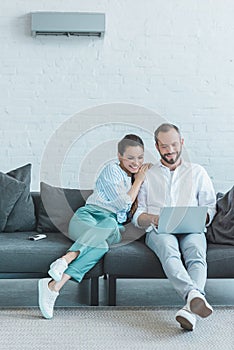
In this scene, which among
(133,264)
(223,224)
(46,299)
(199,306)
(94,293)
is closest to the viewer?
(199,306)

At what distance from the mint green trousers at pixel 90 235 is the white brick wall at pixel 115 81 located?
1.22 metres

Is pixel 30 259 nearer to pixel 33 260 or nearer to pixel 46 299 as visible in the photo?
pixel 33 260

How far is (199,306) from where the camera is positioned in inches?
131

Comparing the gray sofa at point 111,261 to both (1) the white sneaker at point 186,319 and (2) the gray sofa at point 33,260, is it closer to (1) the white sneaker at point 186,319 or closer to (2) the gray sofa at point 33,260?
(2) the gray sofa at point 33,260

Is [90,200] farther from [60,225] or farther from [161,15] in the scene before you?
[161,15]

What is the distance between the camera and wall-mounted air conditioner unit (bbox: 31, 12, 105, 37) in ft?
16.6

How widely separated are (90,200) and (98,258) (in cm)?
50

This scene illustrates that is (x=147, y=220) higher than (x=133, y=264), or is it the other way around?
(x=147, y=220)

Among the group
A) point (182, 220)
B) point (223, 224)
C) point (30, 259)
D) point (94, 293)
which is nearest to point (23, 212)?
point (30, 259)

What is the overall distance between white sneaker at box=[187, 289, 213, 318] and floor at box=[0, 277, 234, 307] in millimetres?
657

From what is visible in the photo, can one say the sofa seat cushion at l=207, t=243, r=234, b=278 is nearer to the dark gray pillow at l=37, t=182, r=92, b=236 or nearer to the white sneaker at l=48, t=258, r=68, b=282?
the white sneaker at l=48, t=258, r=68, b=282

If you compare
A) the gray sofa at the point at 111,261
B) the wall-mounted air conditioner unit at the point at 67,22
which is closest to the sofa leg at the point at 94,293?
the gray sofa at the point at 111,261

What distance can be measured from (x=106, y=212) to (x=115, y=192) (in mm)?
Answer: 132

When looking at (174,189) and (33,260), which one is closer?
(33,260)
